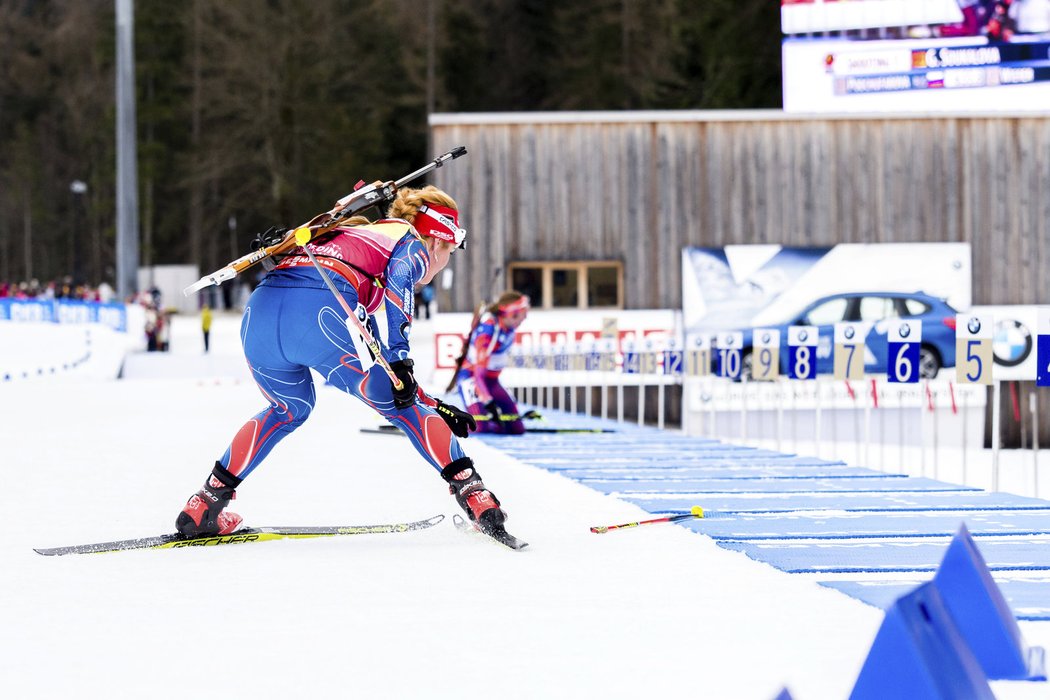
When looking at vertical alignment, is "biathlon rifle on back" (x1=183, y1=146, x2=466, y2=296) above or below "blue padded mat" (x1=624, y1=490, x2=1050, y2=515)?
above

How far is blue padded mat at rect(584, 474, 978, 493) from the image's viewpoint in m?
7.38

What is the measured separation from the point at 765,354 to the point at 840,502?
643 centimetres

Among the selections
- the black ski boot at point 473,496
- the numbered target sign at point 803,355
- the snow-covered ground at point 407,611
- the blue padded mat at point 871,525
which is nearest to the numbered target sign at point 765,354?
the numbered target sign at point 803,355

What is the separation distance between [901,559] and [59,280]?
79.1m

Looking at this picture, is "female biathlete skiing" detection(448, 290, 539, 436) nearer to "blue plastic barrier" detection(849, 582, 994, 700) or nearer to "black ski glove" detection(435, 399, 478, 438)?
"black ski glove" detection(435, 399, 478, 438)

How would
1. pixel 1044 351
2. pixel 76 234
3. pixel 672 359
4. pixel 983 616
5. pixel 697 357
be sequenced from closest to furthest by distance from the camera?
pixel 983 616, pixel 1044 351, pixel 697 357, pixel 672 359, pixel 76 234

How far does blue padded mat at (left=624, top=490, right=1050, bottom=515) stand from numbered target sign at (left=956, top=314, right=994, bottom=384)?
2.54 metres

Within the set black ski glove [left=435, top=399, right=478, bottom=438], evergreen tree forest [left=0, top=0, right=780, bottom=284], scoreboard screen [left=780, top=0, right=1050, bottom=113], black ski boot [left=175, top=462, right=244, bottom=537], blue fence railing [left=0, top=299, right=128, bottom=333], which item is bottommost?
black ski boot [left=175, top=462, right=244, bottom=537]

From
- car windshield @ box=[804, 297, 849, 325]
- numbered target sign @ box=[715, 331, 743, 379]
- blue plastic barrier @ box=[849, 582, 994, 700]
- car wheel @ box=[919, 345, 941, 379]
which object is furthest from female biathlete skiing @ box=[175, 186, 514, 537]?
car windshield @ box=[804, 297, 849, 325]

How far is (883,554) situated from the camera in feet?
16.6

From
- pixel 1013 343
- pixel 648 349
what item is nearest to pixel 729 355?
pixel 648 349

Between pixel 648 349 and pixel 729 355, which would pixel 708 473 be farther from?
pixel 648 349

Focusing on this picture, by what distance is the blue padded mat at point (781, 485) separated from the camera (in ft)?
24.2

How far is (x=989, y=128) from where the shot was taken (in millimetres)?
26125
